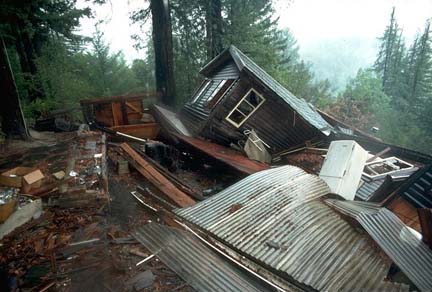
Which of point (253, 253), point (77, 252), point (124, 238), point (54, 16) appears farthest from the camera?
point (54, 16)

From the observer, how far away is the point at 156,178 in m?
7.20

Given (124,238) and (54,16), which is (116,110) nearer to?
(54,16)

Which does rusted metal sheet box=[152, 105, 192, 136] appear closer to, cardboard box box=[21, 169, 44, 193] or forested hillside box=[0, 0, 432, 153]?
forested hillside box=[0, 0, 432, 153]

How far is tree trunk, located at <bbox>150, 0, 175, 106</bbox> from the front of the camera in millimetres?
13398

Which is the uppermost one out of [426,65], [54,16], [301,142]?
[54,16]

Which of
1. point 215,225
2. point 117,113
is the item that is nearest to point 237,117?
point 117,113

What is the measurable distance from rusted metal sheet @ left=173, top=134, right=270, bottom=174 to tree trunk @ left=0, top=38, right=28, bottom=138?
537 cm

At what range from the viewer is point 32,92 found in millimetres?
14492

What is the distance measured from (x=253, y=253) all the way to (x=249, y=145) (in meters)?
6.31

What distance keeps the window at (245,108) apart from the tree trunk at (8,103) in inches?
285

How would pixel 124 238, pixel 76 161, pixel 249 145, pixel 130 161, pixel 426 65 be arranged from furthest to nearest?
pixel 426 65 → pixel 249 145 → pixel 130 161 → pixel 76 161 → pixel 124 238

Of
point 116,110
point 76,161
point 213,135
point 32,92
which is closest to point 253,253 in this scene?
point 76,161

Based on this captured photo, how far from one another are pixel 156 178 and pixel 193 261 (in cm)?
366

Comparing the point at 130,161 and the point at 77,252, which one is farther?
the point at 130,161
